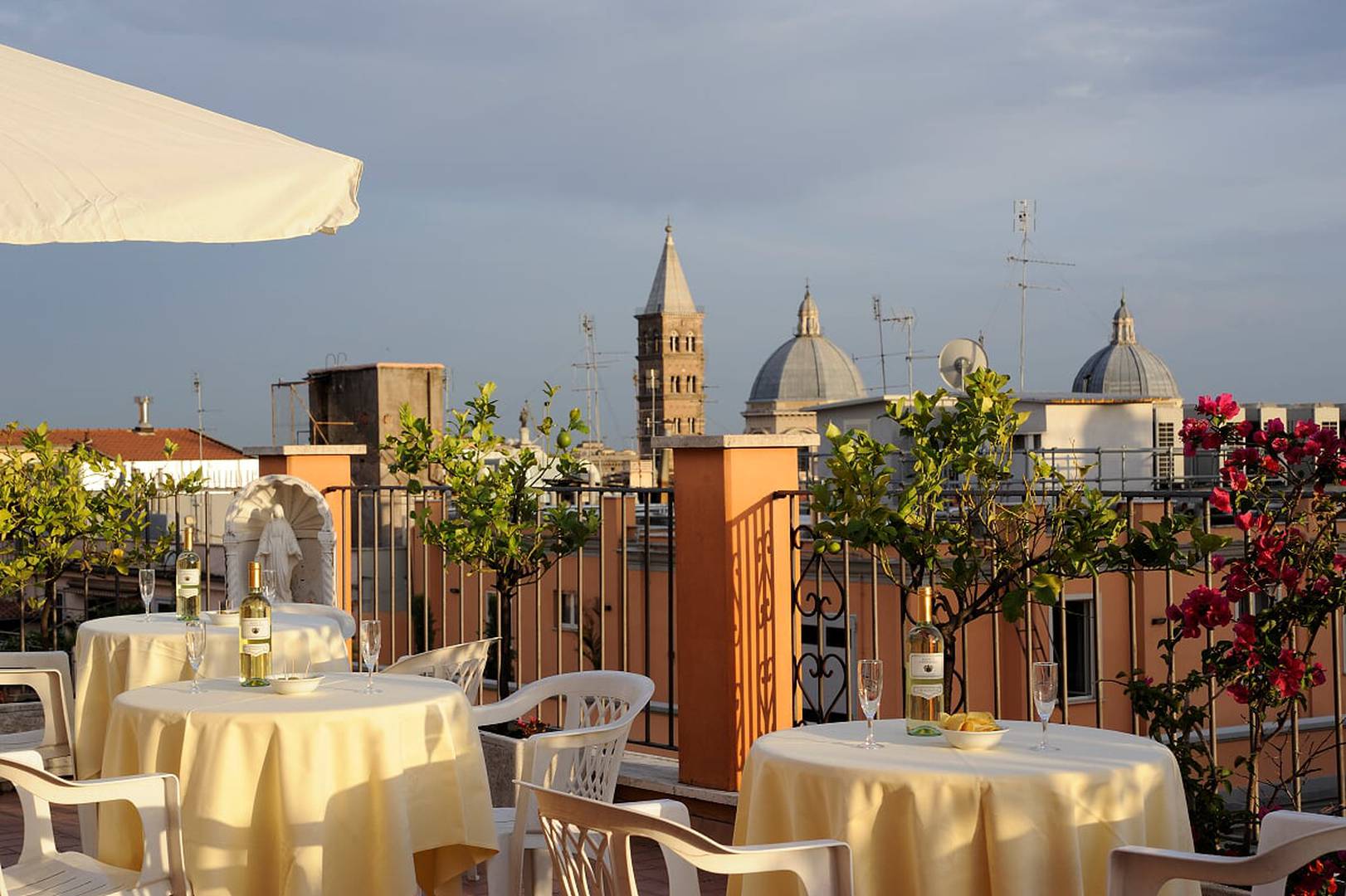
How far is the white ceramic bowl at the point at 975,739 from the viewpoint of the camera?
349cm

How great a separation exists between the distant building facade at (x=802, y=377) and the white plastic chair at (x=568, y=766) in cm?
9828

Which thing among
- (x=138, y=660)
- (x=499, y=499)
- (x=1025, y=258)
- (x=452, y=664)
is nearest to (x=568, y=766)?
(x=452, y=664)

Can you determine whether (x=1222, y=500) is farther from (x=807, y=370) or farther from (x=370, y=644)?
(x=807, y=370)

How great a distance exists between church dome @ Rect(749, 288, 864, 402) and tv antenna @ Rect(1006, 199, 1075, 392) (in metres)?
61.4

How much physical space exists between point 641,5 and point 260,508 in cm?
405

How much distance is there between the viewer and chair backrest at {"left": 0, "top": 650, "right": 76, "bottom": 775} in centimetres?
575

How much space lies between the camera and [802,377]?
106 meters

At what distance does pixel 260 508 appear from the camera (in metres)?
8.32

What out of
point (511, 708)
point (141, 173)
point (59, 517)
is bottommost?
point (511, 708)

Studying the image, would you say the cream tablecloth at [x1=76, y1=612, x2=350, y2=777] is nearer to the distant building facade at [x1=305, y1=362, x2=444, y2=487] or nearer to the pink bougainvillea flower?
the pink bougainvillea flower

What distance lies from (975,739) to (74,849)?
4.35 metres

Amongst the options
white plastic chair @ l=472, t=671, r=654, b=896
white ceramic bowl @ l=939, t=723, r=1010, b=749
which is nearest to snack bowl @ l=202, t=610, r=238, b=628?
white plastic chair @ l=472, t=671, r=654, b=896

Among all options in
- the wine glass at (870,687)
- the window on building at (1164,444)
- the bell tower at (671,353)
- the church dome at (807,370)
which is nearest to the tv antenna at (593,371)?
the church dome at (807,370)

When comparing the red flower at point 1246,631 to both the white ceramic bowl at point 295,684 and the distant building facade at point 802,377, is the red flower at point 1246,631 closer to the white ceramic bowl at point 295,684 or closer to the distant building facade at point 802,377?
the white ceramic bowl at point 295,684
